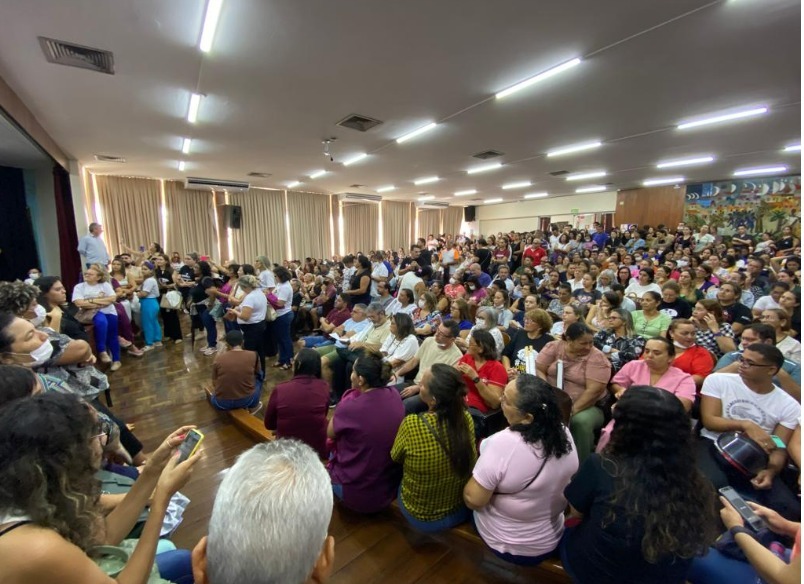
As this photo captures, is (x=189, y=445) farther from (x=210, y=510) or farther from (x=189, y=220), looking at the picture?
(x=189, y=220)

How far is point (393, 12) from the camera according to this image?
2.37 meters

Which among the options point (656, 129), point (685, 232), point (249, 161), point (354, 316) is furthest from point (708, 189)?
point (249, 161)

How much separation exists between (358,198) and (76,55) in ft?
31.6

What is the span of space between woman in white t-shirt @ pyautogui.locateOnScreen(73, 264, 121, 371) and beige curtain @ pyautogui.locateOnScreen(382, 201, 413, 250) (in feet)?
36.6

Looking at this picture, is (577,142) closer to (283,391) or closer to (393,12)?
(393,12)

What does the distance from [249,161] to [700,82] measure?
280 inches

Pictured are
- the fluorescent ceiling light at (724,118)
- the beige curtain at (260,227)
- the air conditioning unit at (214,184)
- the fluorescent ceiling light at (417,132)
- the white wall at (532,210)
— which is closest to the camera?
the fluorescent ceiling light at (724,118)

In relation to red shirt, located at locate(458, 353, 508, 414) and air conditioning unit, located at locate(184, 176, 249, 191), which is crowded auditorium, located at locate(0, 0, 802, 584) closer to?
red shirt, located at locate(458, 353, 508, 414)

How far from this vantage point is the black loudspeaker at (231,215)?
10430mm

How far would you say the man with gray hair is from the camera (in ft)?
2.28

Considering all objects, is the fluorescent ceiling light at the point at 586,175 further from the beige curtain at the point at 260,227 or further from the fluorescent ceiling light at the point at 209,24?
the beige curtain at the point at 260,227

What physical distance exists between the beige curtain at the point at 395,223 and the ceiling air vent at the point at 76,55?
11.6m

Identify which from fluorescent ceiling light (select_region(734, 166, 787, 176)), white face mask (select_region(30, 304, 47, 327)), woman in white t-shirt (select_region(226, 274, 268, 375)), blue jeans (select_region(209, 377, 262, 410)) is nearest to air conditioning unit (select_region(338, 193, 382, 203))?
woman in white t-shirt (select_region(226, 274, 268, 375))

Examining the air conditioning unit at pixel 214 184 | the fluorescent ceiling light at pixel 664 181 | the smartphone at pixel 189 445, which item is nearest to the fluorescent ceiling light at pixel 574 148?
the fluorescent ceiling light at pixel 664 181
